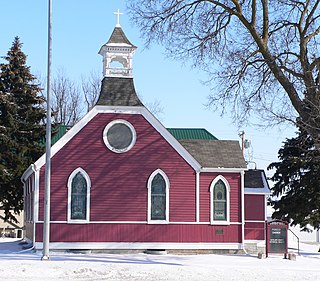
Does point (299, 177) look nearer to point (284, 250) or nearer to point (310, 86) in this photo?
point (284, 250)

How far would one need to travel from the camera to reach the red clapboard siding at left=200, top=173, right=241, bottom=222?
29.3m

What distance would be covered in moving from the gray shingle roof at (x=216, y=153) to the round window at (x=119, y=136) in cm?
327

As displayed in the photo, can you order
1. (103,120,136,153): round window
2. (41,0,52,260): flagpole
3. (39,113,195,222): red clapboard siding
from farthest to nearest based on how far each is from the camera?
1. (103,120,136,153): round window
2. (39,113,195,222): red clapboard siding
3. (41,0,52,260): flagpole

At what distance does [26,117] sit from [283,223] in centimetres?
1791

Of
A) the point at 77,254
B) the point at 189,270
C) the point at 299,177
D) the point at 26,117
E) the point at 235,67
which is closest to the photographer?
the point at 189,270

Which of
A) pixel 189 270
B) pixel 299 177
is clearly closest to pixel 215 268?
pixel 189 270

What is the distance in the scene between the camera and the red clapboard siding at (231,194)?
29.3m

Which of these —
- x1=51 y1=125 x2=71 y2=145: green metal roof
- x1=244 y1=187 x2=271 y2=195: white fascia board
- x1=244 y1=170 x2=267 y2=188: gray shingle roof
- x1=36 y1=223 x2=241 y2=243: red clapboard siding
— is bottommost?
x1=36 y1=223 x2=241 y2=243: red clapboard siding

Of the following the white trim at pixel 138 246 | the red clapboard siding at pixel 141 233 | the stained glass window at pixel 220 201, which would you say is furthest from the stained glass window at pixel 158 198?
the stained glass window at pixel 220 201

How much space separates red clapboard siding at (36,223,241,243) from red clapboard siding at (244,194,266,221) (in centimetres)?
159

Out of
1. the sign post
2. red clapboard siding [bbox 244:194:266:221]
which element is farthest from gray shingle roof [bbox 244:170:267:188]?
the sign post

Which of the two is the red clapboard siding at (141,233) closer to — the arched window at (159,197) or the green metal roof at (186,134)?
the arched window at (159,197)

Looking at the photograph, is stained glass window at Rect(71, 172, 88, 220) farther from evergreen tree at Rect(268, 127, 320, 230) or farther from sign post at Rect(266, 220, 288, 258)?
evergreen tree at Rect(268, 127, 320, 230)

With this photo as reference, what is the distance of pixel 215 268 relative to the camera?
891 inches
